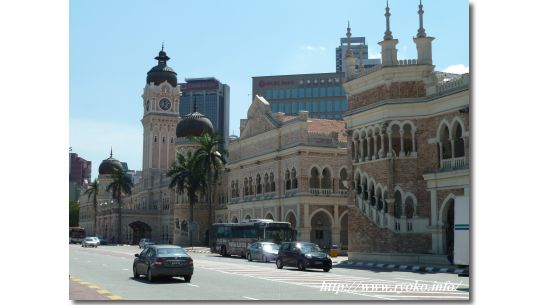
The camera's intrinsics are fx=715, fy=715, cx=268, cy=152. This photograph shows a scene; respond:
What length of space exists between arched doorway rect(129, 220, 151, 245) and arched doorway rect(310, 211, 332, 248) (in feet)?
142

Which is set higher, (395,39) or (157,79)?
(157,79)

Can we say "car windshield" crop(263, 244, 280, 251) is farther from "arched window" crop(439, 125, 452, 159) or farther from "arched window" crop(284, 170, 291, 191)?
"arched window" crop(284, 170, 291, 191)

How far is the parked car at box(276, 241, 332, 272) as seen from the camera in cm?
3147

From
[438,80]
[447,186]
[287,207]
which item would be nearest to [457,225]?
[447,186]

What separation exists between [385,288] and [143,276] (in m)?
9.70

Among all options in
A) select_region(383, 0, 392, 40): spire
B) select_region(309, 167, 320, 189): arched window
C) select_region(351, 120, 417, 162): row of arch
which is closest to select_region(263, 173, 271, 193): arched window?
select_region(309, 167, 320, 189): arched window

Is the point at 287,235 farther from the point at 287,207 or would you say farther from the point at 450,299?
the point at 450,299

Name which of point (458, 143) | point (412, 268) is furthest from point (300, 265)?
point (458, 143)

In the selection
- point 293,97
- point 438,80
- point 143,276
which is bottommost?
point 143,276

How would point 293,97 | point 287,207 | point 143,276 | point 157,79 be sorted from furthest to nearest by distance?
point 293,97
point 157,79
point 287,207
point 143,276

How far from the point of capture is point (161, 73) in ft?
346

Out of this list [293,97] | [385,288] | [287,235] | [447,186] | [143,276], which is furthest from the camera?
[293,97]

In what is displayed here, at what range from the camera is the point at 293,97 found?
12350cm

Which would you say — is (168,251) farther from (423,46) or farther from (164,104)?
(164,104)
